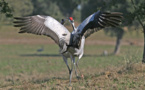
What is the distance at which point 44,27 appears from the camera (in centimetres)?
1017

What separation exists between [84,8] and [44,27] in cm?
3299

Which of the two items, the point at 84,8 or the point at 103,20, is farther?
the point at 84,8

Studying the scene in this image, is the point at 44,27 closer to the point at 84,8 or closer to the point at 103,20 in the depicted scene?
the point at 103,20

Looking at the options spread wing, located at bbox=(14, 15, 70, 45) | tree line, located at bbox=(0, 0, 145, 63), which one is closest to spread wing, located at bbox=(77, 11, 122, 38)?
spread wing, located at bbox=(14, 15, 70, 45)

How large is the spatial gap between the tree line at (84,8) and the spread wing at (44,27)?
3.20 meters

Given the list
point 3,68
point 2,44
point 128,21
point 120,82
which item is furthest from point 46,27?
point 2,44

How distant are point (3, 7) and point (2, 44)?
48123mm

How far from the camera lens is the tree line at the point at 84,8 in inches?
555

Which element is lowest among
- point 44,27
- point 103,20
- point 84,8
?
point 44,27

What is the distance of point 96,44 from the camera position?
64812 millimetres

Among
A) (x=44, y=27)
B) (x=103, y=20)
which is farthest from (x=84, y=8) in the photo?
(x=103, y=20)

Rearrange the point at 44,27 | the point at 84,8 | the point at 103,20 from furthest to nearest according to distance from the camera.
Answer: the point at 84,8 < the point at 44,27 < the point at 103,20

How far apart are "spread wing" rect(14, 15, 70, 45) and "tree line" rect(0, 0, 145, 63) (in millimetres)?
3200

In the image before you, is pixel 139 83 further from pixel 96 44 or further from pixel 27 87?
pixel 96 44
